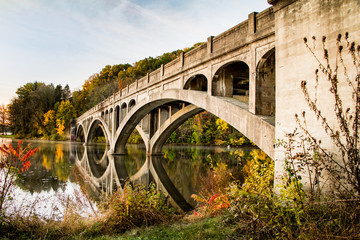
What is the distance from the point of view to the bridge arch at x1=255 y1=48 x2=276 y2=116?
286 inches

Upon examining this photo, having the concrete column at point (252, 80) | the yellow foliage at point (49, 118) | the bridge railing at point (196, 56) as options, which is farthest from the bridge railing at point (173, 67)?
the yellow foliage at point (49, 118)

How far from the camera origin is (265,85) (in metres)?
7.35

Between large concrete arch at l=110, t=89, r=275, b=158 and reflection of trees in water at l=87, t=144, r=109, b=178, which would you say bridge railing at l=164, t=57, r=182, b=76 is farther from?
reflection of trees in water at l=87, t=144, r=109, b=178

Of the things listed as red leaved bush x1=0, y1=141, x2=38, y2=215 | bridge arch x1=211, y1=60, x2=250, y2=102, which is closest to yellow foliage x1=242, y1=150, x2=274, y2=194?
red leaved bush x1=0, y1=141, x2=38, y2=215

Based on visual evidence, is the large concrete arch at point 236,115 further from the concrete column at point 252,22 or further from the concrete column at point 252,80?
the concrete column at point 252,22

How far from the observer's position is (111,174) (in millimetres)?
13617

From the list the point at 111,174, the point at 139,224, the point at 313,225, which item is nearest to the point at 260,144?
the point at 139,224

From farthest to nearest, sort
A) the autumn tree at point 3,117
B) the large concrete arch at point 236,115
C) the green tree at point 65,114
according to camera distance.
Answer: the autumn tree at point 3,117 < the green tree at point 65,114 < the large concrete arch at point 236,115

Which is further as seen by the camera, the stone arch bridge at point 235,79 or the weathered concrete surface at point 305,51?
the stone arch bridge at point 235,79

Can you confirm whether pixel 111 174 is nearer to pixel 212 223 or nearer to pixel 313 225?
pixel 212 223

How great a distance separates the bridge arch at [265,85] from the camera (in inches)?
286

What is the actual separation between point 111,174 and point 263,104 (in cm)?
964

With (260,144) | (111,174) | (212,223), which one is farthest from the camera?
(111,174)

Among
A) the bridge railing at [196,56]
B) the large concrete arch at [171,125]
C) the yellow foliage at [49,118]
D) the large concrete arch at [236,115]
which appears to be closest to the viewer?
the large concrete arch at [236,115]
